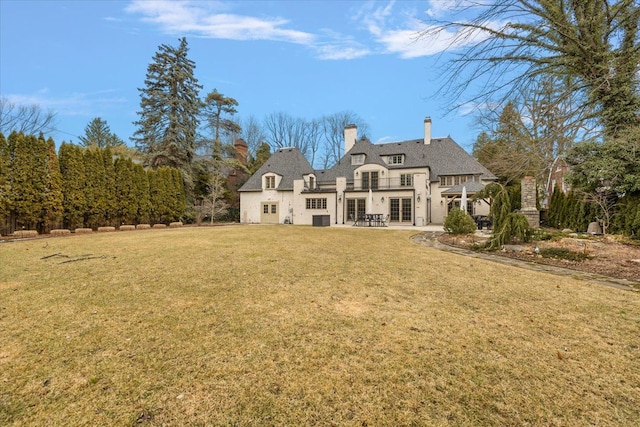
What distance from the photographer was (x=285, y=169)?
2595cm

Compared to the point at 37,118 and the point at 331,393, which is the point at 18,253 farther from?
the point at 37,118

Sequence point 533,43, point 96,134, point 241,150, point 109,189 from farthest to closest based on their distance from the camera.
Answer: point 96,134 < point 241,150 < point 109,189 < point 533,43

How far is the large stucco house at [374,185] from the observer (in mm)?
21750

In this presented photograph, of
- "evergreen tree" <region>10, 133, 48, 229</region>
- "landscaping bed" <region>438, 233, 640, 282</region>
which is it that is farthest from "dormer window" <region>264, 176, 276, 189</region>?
"landscaping bed" <region>438, 233, 640, 282</region>

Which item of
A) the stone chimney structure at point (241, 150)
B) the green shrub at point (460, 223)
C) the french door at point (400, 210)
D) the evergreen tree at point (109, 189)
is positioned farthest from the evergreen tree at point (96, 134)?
the green shrub at point (460, 223)

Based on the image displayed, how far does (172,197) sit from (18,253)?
13.1 m

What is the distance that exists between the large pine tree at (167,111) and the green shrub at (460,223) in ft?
65.7

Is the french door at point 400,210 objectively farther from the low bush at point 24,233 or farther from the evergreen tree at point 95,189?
the low bush at point 24,233

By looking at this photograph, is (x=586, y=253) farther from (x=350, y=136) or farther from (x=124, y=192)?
(x=350, y=136)

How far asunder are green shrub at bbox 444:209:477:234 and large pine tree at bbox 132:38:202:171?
20.0 m

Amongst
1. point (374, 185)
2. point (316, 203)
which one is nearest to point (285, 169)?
point (316, 203)

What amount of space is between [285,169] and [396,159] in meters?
9.85

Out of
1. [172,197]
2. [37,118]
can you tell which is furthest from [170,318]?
[37,118]

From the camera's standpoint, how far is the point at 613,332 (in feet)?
9.68
